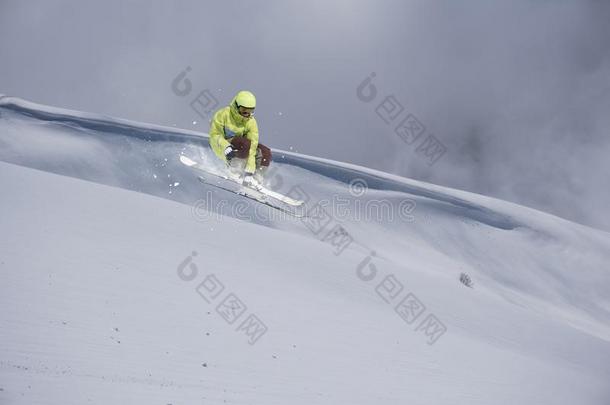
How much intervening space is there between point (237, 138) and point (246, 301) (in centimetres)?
363

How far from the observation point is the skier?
9.34 metres

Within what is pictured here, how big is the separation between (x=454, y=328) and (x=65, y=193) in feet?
18.0

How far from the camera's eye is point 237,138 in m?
9.34

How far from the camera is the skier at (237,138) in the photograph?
934 centimetres

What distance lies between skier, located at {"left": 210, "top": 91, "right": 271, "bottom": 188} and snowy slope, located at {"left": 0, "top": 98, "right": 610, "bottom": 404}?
0.90 m

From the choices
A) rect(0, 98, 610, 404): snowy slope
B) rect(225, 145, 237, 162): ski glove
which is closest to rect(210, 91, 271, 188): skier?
rect(225, 145, 237, 162): ski glove

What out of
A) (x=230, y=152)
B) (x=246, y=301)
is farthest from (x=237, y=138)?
(x=246, y=301)

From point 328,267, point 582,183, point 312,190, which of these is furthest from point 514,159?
point 328,267

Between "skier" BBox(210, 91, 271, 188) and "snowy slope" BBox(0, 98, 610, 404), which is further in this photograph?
"skier" BBox(210, 91, 271, 188)

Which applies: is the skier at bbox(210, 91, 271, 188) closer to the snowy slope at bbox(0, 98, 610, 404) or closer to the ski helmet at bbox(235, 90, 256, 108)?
the ski helmet at bbox(235, 90, 256, 108)

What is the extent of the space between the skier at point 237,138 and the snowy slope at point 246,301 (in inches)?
35.4

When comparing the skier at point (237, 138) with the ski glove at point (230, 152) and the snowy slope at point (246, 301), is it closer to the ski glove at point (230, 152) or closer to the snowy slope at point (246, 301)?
the ski glove at point (230, 152)

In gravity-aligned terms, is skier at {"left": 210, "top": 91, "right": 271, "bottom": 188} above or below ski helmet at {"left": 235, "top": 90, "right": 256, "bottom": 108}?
below

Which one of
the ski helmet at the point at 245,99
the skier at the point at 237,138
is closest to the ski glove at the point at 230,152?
the skier at the point at 237,138
